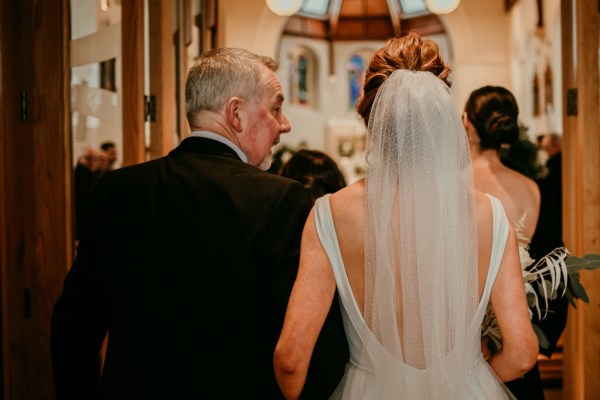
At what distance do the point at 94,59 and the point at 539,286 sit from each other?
2.20 metres

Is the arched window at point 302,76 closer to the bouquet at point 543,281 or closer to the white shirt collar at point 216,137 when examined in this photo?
the bouquet at point 543,281

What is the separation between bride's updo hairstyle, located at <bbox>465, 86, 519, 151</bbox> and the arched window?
13.1m

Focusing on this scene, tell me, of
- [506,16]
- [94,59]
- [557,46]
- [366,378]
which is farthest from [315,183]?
[506,16]

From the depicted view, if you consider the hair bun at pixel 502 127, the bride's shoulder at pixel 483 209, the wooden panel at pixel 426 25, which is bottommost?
the bride's shoulder at pixel 483 209

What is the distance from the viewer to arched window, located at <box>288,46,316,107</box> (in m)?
16.1

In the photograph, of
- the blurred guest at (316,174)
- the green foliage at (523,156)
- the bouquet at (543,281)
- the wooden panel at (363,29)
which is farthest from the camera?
the wooden panel at (363,29)

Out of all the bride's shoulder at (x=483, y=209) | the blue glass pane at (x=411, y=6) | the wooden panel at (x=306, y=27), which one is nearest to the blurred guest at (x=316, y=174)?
the bride's shoulder at (x=483, y=209)

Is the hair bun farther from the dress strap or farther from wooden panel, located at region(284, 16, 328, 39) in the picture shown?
wooden panel, located at region(284, 16, 328, 39)

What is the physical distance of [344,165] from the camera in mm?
14773

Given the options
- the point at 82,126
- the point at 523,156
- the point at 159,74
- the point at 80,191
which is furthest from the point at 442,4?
the point at 80,191

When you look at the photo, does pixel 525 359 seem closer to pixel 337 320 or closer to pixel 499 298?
pixel 499 298

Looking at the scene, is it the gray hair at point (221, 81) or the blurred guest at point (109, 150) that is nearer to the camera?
the gray hair at point (221, 81)

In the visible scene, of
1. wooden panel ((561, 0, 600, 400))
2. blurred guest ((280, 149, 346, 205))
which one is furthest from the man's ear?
wooden panel ((561, 0, 600, 400))

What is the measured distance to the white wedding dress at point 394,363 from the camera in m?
1.81
